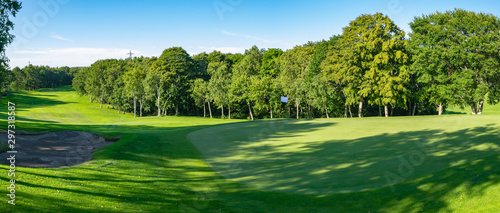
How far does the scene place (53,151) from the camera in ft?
55.2

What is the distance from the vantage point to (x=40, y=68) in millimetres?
154625

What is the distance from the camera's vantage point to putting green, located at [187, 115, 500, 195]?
12750 mm

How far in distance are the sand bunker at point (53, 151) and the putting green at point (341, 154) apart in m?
7.43

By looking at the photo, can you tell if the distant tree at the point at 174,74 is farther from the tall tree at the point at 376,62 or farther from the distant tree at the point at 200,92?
the tall tree at the point at 376,62

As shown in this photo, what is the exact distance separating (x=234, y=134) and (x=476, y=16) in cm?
4070

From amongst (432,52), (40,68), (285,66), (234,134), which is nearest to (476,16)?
(432,52)

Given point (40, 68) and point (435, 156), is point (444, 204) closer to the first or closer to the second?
point (435, 156)

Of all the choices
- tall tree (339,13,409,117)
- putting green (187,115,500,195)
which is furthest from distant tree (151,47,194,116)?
putting green (187,115,500,195)

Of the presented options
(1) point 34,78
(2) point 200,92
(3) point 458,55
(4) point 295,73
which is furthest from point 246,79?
(1) point 34,78

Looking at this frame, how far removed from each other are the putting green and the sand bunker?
24.4 ft

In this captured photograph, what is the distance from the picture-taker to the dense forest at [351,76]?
136 feet

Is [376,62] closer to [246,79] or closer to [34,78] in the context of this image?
[246,79]

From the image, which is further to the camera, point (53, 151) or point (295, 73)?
point (295, 73)

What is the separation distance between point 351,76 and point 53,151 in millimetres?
46328
